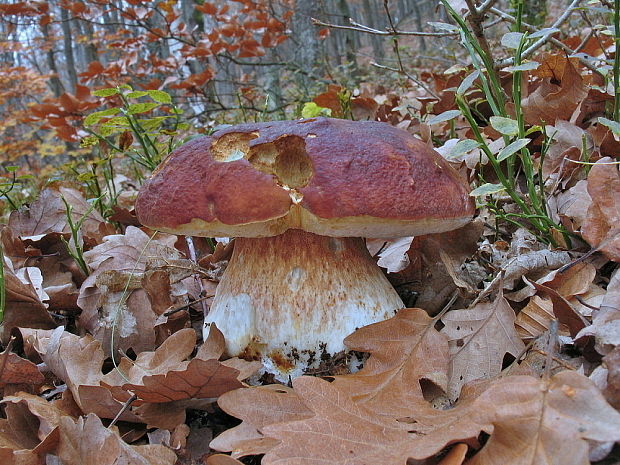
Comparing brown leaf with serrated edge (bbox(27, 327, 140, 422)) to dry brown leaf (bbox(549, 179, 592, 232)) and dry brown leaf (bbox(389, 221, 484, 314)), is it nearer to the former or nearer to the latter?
dry brown leaf (bbox(389, 221, 484, 314))

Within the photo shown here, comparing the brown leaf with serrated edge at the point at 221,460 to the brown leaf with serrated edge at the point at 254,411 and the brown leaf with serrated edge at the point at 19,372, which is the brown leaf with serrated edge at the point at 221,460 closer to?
the brown leaf with serrated edge at the point at 254,411

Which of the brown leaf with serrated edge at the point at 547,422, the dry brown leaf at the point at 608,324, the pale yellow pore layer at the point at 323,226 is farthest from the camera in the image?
the pale yellow pore layer at the point at 323,226

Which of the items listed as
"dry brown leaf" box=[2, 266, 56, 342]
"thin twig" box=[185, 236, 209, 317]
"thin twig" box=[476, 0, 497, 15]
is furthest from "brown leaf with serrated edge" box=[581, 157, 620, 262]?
"dry brown leaf" box=[2, 266, 56, 342]

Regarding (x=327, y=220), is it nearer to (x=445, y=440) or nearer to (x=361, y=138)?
(x=361, y=138)

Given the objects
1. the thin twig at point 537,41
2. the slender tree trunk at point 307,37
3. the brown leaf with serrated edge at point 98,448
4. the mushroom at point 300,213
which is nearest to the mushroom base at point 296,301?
the mushroom at point 300,213

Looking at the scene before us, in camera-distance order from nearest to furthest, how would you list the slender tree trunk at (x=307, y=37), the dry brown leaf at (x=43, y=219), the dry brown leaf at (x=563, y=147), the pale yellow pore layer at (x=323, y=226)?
the pale yellow pore layer at (x=323, y=226) → the dry brown leaf at (x=563, y=147) → the dry brown leaf at (x=43, y=219) → the slender tree trunk at (x=307, y=37)

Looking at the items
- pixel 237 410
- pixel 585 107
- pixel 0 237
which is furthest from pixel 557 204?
pixel 0 237
